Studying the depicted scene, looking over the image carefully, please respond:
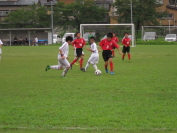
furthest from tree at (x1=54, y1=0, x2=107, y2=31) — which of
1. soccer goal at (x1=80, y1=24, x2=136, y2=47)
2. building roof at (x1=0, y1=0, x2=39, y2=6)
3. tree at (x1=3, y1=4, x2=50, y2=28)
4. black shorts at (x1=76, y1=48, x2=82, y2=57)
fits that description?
black shorts at (x1=76, y1=48, x2=82, y2=57)

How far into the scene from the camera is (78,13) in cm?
7144

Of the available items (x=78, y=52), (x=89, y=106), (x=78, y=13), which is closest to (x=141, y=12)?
(x=78, y=13)

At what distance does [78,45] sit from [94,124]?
13.2 m

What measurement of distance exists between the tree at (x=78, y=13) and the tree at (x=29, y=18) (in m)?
1.93

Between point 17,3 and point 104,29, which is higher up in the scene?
point 17,3

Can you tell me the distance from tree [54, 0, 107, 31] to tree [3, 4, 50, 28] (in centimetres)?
193

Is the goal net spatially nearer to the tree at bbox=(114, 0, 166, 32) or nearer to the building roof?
the tree at bbox=(114, 0, 166, 32)

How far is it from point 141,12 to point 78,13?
993 cm

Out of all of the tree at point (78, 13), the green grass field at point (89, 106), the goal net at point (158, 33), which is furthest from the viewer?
the tree at point (78, 13)

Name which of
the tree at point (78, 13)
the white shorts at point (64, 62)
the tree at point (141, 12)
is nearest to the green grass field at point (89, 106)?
the white shorts at point (64, 62)

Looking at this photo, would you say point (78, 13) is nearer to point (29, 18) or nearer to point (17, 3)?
point (29, 18)

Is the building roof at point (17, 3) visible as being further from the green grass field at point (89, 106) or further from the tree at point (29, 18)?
the green grass field at point (89, 106)

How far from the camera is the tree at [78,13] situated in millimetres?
70250

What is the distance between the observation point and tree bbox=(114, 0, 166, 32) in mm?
68500
